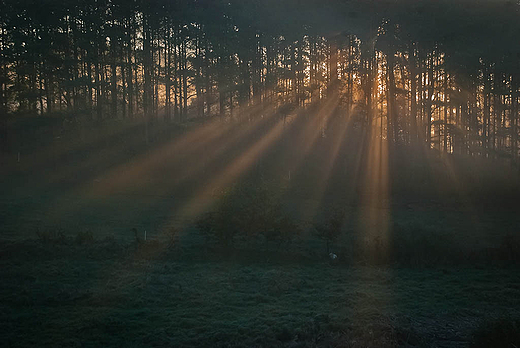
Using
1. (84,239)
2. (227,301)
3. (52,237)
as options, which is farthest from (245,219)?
(52,237)

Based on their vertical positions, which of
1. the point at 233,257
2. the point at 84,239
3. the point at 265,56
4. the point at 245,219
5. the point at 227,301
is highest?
the point at 265,56

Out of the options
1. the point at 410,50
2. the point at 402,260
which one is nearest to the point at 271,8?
the point at 410,50

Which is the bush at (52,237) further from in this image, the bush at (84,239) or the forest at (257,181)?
the bush at (84,239)

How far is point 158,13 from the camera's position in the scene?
4497cm

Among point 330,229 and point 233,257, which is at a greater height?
point 330,229

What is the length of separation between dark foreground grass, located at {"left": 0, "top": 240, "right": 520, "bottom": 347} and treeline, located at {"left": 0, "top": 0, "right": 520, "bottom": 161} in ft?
87.3

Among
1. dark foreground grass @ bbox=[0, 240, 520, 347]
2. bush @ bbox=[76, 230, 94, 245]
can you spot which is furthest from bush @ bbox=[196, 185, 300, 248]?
bush @ bbox=[76, 230, 94, 245]

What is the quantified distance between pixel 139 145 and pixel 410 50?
27.0 meters

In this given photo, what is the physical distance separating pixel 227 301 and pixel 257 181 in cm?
1974

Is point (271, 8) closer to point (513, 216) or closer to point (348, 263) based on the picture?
point (513, 216)

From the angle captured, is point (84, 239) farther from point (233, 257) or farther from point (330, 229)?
point (330, 229)

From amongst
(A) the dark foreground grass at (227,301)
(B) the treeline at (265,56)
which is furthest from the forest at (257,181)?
(B) the treeline at (265,56)

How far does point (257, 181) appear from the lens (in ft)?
110

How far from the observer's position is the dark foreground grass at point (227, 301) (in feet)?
35.8
